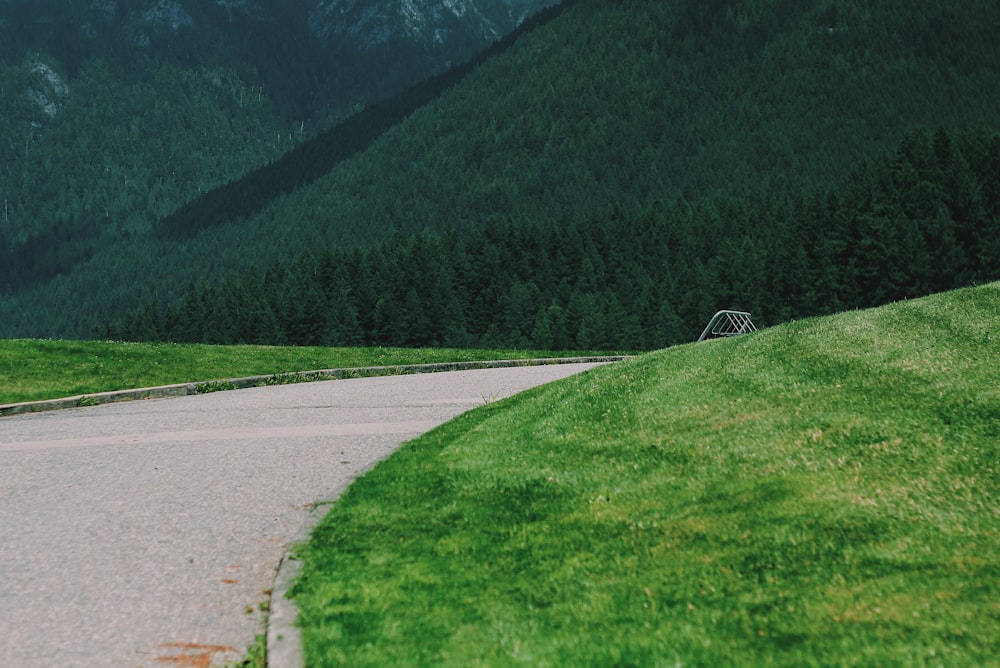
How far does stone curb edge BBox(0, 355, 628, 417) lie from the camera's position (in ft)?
63.6

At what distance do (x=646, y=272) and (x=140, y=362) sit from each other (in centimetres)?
10914

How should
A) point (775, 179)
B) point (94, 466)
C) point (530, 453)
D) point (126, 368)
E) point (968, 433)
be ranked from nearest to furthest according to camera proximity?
point (968, 433), point (530, 453), point (94, 466), point (126, 368), point (775, 179)

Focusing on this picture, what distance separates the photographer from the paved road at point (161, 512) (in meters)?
6.20

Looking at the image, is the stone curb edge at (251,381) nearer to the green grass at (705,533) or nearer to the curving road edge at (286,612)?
the green grass at (705,533)

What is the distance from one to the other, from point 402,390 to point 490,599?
16.2 meters

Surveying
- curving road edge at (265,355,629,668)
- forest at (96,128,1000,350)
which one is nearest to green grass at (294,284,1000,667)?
curving road edge at (265,355,629,668)

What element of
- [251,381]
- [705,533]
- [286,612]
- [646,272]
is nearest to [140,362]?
[251,381]

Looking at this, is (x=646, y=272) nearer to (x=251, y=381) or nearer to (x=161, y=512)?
(x=251, y=381)

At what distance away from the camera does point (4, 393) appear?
20.5 metres

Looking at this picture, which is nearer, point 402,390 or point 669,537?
point 669,537

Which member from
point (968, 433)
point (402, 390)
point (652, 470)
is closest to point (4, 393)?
point (402, 390)

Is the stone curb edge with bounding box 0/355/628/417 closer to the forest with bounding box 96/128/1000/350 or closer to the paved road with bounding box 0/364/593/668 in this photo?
the paved road with bounding box 0/364/593/668

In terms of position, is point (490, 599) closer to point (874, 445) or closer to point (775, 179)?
point (874, 445)

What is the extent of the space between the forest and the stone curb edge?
148 ft
